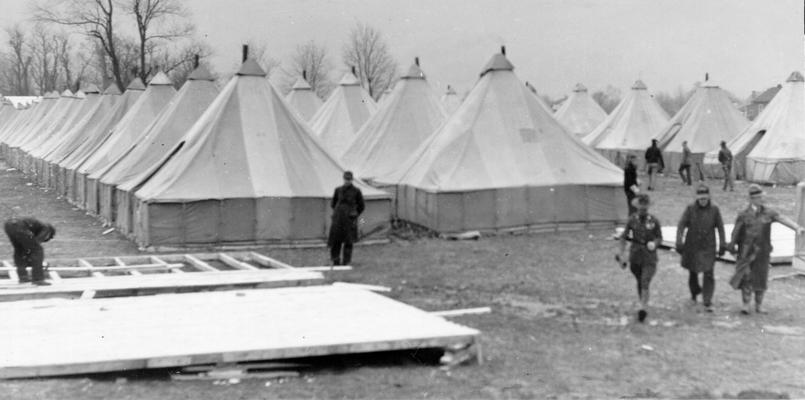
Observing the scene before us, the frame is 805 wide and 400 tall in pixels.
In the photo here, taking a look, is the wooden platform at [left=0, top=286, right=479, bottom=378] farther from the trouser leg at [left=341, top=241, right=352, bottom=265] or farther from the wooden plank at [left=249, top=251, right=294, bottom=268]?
the trouser leg at [left=341, top=241, right=352, bottom=265]

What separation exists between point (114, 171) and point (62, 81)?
125 meters

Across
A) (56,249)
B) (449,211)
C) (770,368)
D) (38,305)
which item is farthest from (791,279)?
(56,249)

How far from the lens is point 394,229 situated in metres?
21.1

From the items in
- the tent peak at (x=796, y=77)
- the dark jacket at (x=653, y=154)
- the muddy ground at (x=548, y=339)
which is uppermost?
the tent peak at (x=796, y=77)

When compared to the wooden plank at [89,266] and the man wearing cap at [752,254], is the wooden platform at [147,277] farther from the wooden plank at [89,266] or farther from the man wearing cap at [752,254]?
the man wearing cap at [752,254]

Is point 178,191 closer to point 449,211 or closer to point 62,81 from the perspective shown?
point 449,211

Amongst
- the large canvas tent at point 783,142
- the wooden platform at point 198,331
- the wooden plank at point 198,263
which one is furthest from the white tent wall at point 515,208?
the large canvas tent at point 783,142

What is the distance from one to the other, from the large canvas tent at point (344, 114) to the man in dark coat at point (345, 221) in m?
16.7

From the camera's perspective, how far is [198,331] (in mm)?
8844

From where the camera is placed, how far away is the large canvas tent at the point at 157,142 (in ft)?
72.5

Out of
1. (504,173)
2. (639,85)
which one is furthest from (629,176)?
(639,85)

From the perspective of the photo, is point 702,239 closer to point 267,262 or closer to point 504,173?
point 267,262

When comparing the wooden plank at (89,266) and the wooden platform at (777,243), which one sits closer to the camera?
the wooden plank at (89,266)

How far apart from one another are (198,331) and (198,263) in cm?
625
